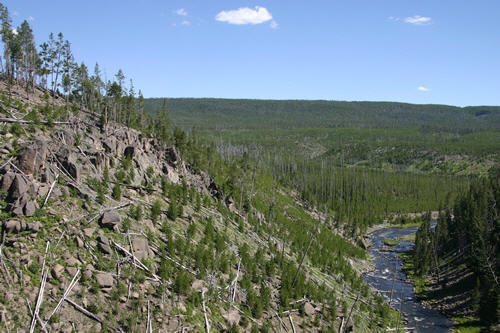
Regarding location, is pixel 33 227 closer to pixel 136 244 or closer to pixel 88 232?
pixel 88 232

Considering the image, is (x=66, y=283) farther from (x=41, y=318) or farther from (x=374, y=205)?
(x=374, y=205)

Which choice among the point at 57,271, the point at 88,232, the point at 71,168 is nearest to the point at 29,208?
the point at 88,232

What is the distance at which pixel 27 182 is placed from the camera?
85.4 ft

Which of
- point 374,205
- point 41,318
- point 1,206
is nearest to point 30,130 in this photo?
point 1,206

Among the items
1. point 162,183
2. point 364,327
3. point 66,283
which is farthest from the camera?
point 162,183

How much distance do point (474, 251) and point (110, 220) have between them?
211 feet

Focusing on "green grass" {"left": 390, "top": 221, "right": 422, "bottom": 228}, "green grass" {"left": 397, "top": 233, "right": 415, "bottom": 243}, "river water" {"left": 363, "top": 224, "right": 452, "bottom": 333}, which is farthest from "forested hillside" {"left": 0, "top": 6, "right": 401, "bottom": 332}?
"green grass" {"left": 390, "top": 221, "right": 422, "bottom": 228}

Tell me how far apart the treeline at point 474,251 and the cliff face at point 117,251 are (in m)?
15.4

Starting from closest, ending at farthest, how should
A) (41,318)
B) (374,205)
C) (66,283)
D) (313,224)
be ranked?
(41,318) → (66,283) → (313,224) → (374,205)

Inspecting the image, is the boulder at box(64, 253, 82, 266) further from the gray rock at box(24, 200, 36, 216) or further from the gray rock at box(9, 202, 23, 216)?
the gray rock at box(9, 202, 23, 216)

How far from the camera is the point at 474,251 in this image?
63594 mm

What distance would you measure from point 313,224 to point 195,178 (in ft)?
139

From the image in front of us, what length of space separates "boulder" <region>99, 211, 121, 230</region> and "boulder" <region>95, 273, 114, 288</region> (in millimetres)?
5820

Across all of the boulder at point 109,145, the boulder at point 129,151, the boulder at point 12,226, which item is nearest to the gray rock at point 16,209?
the boulder at point 12,226
